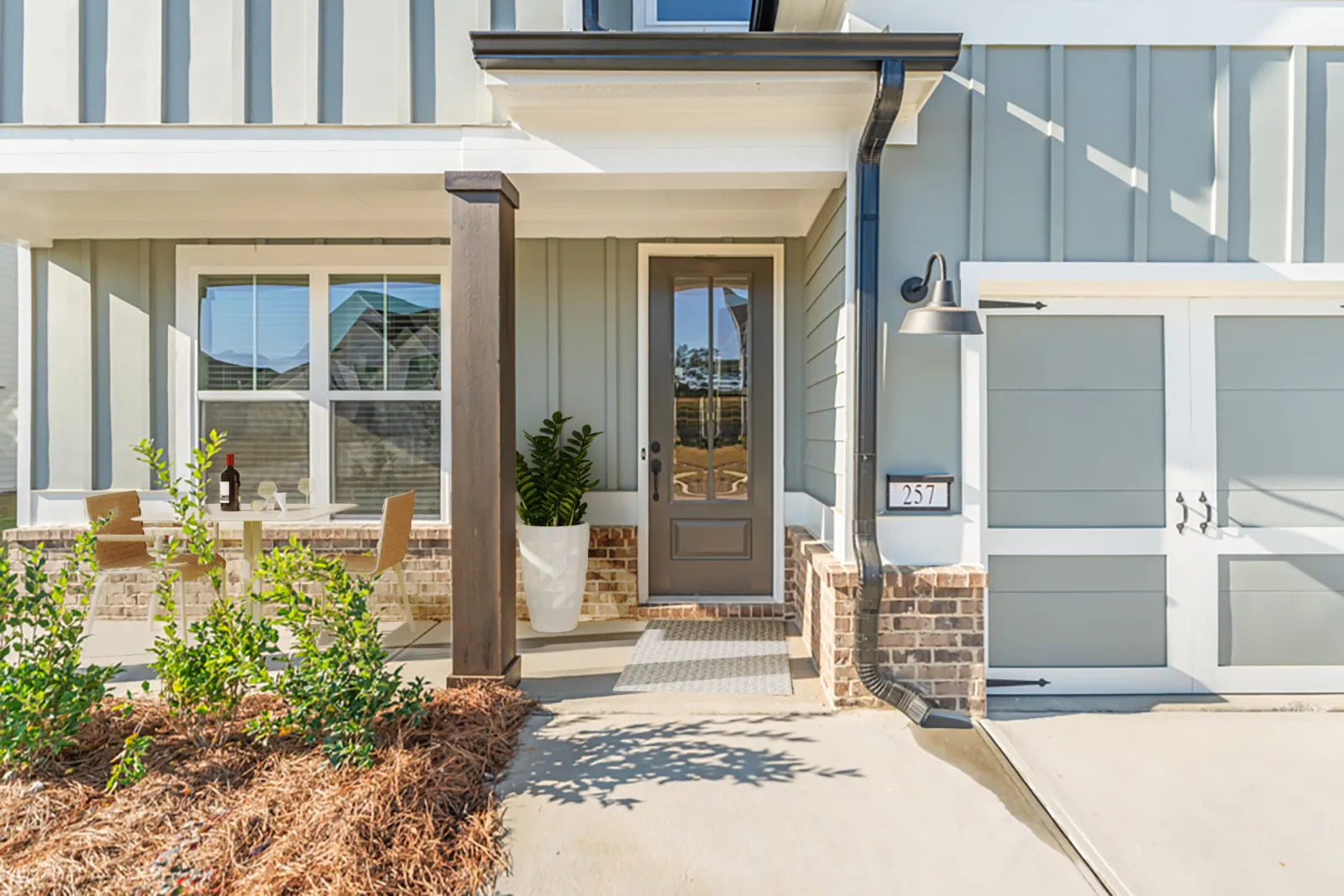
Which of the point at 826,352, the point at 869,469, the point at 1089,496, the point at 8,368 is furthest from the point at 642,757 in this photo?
the point at 8,368

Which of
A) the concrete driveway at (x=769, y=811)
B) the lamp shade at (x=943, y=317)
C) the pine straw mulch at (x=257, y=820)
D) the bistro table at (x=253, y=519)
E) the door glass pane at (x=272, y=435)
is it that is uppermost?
the lamp shade at (x=943, y=317)

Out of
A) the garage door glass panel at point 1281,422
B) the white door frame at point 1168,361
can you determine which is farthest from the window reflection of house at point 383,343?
the garage door glass panel at point 1281,422

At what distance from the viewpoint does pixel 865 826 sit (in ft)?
8.02

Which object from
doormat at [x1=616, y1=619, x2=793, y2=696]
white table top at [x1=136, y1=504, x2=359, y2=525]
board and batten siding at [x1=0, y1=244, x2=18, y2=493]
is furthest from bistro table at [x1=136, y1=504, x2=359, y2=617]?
board and batten siding at [x1=0, y1=244, x2=18, y2=493]

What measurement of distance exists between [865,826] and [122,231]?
204 inches

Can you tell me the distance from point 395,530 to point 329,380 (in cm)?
123

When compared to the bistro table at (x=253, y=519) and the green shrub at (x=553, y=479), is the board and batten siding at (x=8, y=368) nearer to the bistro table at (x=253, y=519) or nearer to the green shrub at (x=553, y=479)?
the bistro table at (x=253, y=519)

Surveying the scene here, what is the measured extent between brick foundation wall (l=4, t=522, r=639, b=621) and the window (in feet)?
0.68

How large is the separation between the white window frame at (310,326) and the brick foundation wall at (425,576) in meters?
0.25

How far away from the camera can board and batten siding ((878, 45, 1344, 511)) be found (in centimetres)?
327

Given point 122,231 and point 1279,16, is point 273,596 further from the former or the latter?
point 1279,16

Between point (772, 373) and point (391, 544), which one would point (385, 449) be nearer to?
point (391, 544)

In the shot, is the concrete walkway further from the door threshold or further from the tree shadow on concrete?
the door threshold

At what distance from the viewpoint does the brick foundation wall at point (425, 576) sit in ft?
15.8
